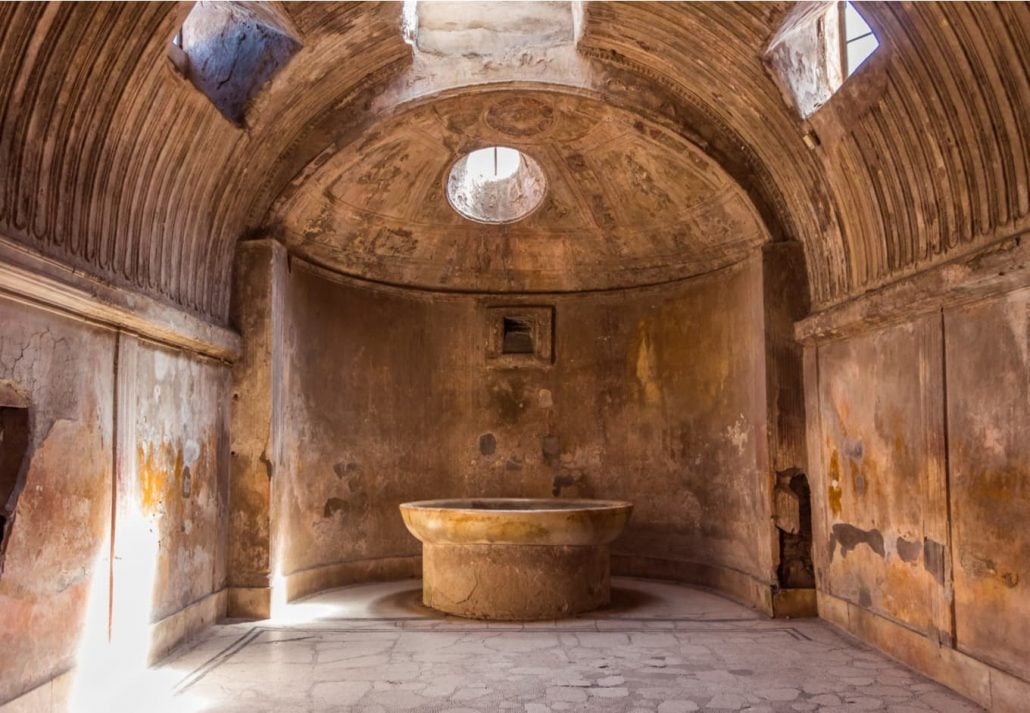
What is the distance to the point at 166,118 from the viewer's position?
626 cm

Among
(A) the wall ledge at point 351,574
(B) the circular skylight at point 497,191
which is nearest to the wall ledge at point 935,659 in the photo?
(A) the wall ledge at point 351,574

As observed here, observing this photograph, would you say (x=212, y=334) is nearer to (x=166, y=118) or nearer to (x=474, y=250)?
(x=166, y=118)

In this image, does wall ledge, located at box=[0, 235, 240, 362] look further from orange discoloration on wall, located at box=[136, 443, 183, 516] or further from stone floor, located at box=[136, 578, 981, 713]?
stone floor, located at box=[136, 578, 981, 713]

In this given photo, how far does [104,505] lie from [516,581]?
357 centimetres

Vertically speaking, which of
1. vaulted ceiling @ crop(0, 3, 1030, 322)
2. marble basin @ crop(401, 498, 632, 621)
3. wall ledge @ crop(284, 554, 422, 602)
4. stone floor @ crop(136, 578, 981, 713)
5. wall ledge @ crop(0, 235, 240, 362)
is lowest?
stone floor @ crop(136, 578, 981, 713)

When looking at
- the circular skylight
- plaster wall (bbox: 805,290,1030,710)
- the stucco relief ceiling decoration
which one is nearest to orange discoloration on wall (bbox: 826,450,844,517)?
plaster wall (bbox: 805,290,1030,710)

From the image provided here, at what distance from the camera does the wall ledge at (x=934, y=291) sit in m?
4.82

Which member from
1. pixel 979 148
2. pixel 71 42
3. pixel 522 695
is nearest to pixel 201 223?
pixel 71 42

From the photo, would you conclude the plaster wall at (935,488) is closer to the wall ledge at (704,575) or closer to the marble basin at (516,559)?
the wall ledge at (704,575)

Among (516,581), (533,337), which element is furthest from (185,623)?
(533,337)

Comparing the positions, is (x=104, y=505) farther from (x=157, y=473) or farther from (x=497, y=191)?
(x=497, y=191)

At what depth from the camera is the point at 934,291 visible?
564cm

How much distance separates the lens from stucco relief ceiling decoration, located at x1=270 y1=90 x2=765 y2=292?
8.48 m

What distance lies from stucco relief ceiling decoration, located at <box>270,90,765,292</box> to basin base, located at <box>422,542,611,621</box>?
362 cm
